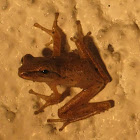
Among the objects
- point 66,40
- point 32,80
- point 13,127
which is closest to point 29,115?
point 13,127

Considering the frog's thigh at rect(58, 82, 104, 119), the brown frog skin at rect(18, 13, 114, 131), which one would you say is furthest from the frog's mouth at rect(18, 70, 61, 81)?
the frog's thigh at rect(58, 82, 104, 119)

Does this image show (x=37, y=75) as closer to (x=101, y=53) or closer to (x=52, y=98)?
(x=52, y=98)

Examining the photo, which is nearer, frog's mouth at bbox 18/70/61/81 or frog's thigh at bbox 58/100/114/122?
frog's mouth at bbox 18/70/61/81

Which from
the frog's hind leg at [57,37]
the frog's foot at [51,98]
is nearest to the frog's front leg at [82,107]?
the frog's foot at [51,98]

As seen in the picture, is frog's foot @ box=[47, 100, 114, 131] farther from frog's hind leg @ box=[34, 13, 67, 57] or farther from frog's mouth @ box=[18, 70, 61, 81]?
frog's hind leg @ box=[34, 13, 67, 57]

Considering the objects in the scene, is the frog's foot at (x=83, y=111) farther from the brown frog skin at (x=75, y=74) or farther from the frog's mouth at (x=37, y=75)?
the frog's mouth at (x=37, y=75)

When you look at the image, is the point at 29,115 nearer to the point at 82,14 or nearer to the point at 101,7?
the point at 82,14

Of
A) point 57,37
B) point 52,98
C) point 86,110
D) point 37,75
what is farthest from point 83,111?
point 57,37
